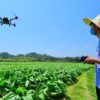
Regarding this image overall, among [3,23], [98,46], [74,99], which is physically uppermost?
[3,23]

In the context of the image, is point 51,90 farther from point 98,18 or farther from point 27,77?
point 98,18

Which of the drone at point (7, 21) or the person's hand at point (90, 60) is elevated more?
the drone at point (7, 21)

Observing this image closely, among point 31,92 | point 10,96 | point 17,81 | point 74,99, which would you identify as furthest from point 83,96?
point 10,96

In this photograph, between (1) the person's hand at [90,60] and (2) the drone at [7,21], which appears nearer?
(1) the person's hand at [90,60]

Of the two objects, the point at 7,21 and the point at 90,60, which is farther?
the point at 7,21

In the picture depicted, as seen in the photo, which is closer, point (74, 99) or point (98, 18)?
point (98, 18)

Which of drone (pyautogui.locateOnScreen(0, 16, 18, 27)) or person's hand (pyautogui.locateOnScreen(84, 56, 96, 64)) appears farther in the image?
drone (pyautogui.locateOnScreen(0, 16, 18, 27))

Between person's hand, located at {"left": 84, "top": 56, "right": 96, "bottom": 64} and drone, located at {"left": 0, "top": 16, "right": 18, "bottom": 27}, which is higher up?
drone, located at {"left": 0, "top": 16, "right": 18, "bottom": 27}

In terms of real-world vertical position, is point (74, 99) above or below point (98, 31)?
below

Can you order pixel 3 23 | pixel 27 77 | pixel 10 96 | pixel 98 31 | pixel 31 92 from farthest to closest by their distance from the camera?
pixel 3 23 → pixel 27 77 → pixel 31 92 → pixel 10 96 → pixel 98 31

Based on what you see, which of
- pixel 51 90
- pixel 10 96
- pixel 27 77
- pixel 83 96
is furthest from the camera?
pixel 27 77
